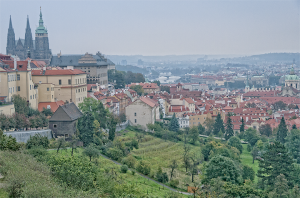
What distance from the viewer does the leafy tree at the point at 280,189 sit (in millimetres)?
28506

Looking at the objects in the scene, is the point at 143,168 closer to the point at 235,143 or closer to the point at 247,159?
the point at 247,159

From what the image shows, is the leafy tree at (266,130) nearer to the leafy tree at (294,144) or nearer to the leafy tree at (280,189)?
the leafy tree at (294,144)

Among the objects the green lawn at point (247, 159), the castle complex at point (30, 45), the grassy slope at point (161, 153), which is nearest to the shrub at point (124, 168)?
the grassy slope at point (161, 153)

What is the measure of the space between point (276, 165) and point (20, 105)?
21993 millimetres

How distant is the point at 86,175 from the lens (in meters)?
21.5

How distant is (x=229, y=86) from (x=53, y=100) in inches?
5760

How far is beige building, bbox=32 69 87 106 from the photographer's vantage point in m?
44.5

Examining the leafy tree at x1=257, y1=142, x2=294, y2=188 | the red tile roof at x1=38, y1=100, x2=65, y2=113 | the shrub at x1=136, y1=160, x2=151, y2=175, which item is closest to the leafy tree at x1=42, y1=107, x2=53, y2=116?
the red tile roof at x1=38, y1=100, x2=65, y2=113

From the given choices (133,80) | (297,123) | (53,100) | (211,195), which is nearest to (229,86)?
(133,80)

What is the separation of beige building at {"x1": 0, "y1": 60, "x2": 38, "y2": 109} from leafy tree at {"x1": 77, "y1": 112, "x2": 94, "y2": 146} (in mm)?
7060

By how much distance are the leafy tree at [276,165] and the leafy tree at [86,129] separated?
1396 centimetres

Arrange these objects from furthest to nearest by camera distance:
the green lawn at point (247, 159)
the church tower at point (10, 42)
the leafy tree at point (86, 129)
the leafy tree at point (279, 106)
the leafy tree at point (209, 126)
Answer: the church tower at point (10, 42)
the leafy tree at point (279, 106)
the leafy tree at point (209, 126)
the green lawn at point (247, 159)
the leafy tree at point (86, 129)

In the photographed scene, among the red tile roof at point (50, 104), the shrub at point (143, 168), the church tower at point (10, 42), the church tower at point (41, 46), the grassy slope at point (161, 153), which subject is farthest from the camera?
the church tower at point (41, 46)

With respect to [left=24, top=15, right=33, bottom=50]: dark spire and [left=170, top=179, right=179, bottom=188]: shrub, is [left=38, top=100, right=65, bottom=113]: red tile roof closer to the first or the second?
[left=170, top=179, right=179, bottom=188]: shrub
